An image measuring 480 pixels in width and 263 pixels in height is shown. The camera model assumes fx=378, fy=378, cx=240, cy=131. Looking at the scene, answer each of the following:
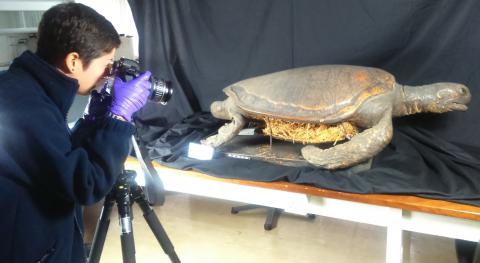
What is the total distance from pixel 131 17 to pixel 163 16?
0.30m

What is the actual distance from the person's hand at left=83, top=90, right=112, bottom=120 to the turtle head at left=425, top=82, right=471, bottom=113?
3.23 ft

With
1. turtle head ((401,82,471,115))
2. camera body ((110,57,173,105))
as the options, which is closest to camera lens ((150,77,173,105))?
camera body ((110,57,173,105))

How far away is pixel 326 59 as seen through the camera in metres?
1.60

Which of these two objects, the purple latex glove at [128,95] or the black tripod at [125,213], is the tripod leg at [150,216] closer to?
the black tripod at [125,213]

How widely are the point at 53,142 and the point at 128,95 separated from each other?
0.24m

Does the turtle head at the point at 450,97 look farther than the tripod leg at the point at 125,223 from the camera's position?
Yes

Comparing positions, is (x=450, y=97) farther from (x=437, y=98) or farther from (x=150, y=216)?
(x=150, y=216)

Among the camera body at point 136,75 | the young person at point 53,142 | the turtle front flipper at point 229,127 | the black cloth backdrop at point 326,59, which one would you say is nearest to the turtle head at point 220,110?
the turtle front flipper at point 229,127

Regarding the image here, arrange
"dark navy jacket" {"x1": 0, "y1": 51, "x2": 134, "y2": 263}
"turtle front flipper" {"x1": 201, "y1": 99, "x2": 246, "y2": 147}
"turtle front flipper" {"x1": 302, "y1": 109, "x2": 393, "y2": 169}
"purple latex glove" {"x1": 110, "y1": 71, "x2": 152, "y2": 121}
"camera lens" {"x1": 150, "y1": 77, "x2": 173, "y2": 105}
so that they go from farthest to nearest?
"turtle front flipper" {"x1": 201, "y1": 99, "x2": 246, "y2": 147}, "turtle front flipper" {"x1": 302, "y1": 109, "x2": 393, "y2": 169}, "camera lens" {"x1": 150, "y1": 77, "x2": 173, "y2": 105}, "purple latex glove" {"x1": 110, "y1": 71, "x2": 152, "y2": 121}, "dark navy jacket" {"x1": 0, "y1": 51, "x2": 134, "y2": 263}

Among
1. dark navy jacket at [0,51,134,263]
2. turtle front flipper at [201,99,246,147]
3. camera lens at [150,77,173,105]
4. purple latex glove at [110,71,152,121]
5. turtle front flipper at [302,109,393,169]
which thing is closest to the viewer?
dark navy jacket at [0,51,134,263]

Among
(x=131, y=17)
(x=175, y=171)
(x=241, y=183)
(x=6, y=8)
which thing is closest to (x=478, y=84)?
(x=241, y=183)

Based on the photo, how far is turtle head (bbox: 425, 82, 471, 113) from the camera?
1176 millimetres

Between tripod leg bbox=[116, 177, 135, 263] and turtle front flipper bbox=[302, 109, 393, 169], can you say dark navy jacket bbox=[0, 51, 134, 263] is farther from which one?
turtle front flipper bbox=[302, 109, 393, 169]

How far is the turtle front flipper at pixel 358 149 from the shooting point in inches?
44.3
